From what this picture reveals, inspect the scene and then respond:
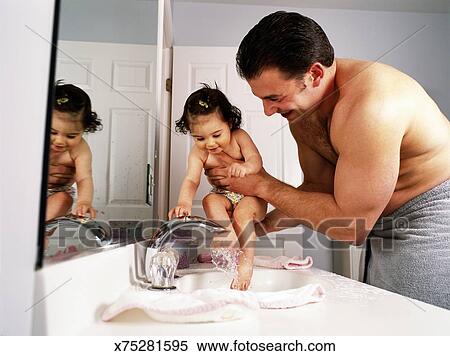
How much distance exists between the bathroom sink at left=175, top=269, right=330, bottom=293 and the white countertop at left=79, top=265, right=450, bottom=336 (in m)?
0.33

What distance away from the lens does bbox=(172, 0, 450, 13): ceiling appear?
2.34m

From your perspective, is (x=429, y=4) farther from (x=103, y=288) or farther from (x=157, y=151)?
(x=103, y=288)

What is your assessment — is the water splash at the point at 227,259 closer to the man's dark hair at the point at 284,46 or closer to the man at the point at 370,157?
the man at the point at 370,157

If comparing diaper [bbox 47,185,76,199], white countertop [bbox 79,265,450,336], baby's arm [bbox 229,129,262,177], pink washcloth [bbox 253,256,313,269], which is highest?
baby's arm [bbox 229,129,262,177]

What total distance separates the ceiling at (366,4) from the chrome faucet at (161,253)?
1.81 meters

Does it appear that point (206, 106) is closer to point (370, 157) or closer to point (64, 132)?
point (370, 157)

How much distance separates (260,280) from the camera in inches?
45.3

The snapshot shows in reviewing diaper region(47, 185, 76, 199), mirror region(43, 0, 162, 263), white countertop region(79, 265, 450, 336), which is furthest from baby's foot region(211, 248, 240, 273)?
diaper region(47, 185, 76, 199)

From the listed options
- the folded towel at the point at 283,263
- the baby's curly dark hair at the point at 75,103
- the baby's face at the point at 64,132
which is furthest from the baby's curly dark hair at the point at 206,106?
the baby's face at the point at 64,132

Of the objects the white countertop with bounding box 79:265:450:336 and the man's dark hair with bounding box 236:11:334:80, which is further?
the man's dark hair with bounding box 236:11:334:80

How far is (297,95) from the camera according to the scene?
1301mm

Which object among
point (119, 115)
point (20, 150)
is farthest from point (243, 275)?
point (20, 150)

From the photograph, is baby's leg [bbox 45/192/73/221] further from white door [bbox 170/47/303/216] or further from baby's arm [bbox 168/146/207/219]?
white door [bbox 170/47/303/216]

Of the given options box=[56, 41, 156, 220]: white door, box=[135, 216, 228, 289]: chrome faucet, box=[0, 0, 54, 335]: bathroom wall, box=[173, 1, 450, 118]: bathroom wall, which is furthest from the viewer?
box=[173, 1, 450, 118]: bathroom wall
